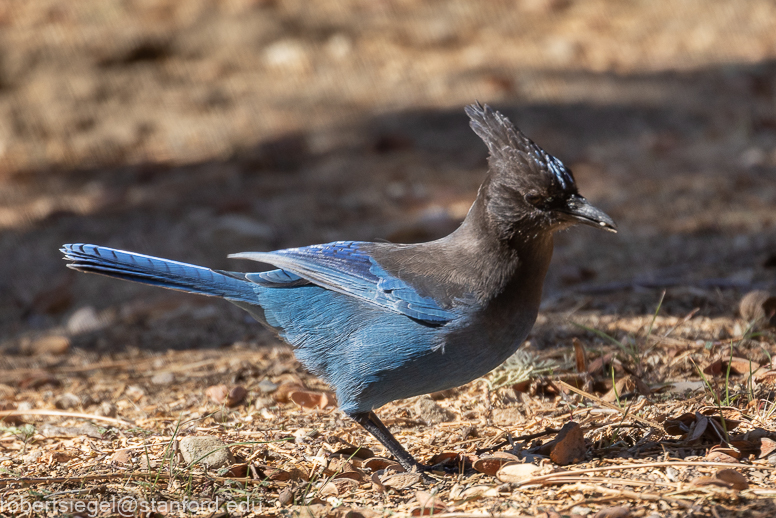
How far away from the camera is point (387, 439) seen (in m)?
2.94

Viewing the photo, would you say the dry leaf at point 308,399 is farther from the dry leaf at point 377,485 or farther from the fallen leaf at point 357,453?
the dry leaf at point 377,485

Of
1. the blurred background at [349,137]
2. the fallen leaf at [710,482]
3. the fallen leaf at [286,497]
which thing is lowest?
the fallen leaf at [710,482]

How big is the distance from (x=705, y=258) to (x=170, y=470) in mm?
3286

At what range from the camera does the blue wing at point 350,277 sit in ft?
9.27

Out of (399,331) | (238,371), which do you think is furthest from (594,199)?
(399,331)

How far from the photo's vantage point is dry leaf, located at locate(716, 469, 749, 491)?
2.40 metres

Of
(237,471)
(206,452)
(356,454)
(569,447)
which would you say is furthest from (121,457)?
(569,447)

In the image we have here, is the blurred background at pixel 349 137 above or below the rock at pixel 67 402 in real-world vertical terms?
above

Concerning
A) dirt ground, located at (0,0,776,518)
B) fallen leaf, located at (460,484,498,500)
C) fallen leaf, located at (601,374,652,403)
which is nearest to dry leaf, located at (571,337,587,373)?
dirt ground, located at (0,0,776,518)

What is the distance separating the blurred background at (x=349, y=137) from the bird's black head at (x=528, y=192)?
1518mm

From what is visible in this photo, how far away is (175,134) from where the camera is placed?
6.91m

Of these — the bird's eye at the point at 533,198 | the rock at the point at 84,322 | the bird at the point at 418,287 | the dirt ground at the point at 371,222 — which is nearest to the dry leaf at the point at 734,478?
the dirt ground at the point at 371,222

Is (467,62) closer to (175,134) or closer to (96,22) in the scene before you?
(175,134)

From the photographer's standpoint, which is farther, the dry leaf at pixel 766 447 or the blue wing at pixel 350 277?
the blue wing at pixel 350 277
